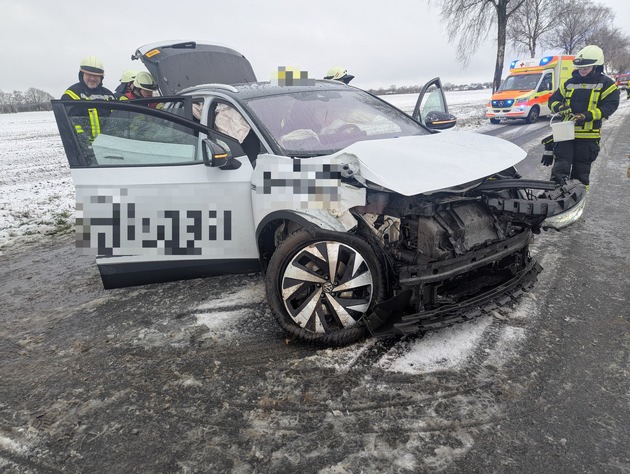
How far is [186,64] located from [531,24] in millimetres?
39064

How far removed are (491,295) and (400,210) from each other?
32.9 inches

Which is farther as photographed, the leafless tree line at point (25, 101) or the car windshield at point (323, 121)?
the leafless tree line at point (25, 101)

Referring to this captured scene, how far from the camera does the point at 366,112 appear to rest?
3.86 m

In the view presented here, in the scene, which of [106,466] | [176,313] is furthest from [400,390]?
[176,313]

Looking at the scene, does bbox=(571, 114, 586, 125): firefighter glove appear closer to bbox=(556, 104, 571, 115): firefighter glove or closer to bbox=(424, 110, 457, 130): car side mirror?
bbox=(556, 104, 571, 115): firefighter glove

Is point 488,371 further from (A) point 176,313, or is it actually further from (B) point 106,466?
(A) point 176,313

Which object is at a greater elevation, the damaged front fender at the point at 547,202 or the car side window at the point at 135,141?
the car side window at the point at 135,141

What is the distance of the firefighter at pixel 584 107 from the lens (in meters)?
5.42

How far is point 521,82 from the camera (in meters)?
17.4

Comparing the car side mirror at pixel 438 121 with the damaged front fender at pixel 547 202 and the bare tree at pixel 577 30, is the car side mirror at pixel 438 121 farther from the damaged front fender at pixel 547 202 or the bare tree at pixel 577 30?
the bare tree at pixel 577 30

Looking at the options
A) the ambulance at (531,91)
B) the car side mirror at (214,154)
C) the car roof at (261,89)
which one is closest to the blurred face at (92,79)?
the car roof at (261,89)

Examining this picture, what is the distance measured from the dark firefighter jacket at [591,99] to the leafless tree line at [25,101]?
38.2 metres

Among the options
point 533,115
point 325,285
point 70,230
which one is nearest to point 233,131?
point 325,285

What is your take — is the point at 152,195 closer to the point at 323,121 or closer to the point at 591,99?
the point at 323,121
